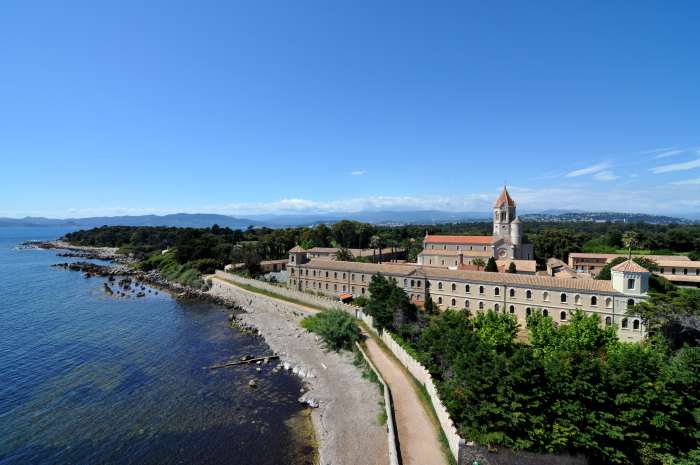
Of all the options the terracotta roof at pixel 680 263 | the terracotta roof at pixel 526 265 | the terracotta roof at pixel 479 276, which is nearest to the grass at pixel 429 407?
the terracotta roof at pixel 479 276

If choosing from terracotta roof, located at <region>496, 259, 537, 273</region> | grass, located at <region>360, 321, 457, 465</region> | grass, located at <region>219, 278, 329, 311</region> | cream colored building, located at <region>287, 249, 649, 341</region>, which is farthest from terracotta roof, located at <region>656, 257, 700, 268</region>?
grass, located at <region>219, 278, 329, 311</region>

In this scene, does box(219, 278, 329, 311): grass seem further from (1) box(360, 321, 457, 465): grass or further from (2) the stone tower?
(2) the stone tower

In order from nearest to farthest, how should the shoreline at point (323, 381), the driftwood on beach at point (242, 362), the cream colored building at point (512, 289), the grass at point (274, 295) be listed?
the shoreline at point (323, 381), the cream colored building at point (512, 289), the driftwood on beach at point (242, 362), the grass at point (274, 295)

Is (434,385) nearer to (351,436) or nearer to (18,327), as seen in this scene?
(351,436)

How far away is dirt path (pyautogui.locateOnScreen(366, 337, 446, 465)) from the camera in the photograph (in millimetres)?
18375

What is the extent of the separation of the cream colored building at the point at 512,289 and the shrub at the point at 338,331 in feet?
38.4

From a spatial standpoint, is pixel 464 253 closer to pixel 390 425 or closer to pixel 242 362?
pixel 242 362

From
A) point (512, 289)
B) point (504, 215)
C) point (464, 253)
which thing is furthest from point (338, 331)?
point (504, 215)

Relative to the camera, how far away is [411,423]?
21.4m

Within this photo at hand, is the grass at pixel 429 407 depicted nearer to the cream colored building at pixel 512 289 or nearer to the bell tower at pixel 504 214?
the cream colored building at pixel 512 289

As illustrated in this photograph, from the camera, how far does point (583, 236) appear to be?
335 feet

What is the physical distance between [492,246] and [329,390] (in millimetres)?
45264

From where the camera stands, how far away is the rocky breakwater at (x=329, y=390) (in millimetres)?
21516

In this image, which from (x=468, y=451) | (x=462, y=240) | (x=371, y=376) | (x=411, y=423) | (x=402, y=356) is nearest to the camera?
(x=468, y=451)
